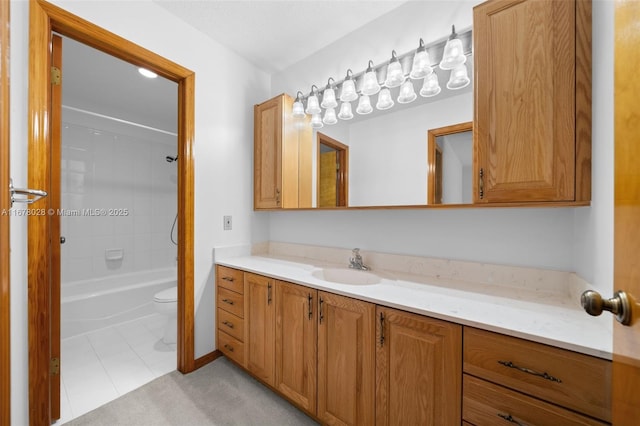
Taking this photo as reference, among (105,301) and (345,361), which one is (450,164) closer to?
(345,361)

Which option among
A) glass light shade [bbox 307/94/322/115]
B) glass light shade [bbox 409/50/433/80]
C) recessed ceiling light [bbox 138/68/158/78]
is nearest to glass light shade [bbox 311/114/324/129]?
glass light shade [bbox 307/94/322/115]

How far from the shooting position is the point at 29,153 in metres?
1.17

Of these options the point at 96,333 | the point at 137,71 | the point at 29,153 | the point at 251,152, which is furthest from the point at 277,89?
the point at 96,333

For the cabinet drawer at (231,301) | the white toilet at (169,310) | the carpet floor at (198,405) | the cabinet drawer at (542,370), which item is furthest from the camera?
the white toilet at (169,310)

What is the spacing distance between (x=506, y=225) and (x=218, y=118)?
205 cm

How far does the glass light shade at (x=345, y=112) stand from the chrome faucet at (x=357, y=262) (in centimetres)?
94

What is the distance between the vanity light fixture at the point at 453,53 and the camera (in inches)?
51.6

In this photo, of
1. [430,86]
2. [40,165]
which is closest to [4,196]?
[40,165]

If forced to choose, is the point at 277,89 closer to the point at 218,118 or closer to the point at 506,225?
the point at 218,118

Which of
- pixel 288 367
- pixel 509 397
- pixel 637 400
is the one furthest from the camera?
pixel 288 367

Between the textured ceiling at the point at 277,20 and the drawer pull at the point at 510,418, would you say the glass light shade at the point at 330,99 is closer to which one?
the textured ceiling at the point at 277,20

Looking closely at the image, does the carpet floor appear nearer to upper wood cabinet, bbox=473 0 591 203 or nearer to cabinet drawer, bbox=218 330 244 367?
cabinet drawer, bbox=218 330 244 367

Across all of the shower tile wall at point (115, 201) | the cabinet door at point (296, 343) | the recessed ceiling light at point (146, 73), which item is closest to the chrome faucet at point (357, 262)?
the cabinet door at point (296, 343)

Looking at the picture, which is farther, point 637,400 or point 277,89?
point 277,89
